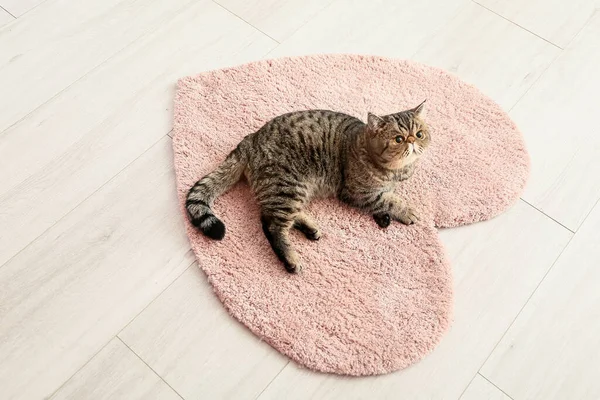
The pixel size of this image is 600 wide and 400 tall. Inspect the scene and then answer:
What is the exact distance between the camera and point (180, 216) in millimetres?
1846

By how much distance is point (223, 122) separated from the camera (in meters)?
2.04

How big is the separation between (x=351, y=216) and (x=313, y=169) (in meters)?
0.20

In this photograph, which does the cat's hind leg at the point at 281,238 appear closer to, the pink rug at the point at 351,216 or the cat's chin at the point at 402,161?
the pink rug at the point at 351,216

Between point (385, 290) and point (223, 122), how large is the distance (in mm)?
780

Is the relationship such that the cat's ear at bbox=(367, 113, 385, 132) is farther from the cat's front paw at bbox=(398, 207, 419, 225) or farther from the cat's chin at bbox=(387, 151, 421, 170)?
the cat's front paw at bbox=(398, 207, 419, 225)

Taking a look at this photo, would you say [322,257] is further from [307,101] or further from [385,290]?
[307,101]

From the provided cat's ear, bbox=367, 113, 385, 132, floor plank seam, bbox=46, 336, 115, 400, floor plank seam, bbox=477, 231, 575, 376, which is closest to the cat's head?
cat's ear, bbox=367, 113, 385, 132

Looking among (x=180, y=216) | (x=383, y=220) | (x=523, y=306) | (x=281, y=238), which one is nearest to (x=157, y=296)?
(x=180, y=216)

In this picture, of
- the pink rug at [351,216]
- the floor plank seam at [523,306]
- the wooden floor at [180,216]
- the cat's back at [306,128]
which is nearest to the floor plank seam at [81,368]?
the wooden floor at [180,216]

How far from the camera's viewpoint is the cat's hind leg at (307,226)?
1.79 metres

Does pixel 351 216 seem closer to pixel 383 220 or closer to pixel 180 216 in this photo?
pixel 383 220

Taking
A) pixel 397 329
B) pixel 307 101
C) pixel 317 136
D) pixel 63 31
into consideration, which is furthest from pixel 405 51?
pixel 63 31

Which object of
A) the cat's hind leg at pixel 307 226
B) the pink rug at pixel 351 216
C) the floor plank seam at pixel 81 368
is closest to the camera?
the floor plank seam at pixel 81 368

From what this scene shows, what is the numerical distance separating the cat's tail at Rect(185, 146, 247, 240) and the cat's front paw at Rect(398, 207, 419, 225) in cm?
50
